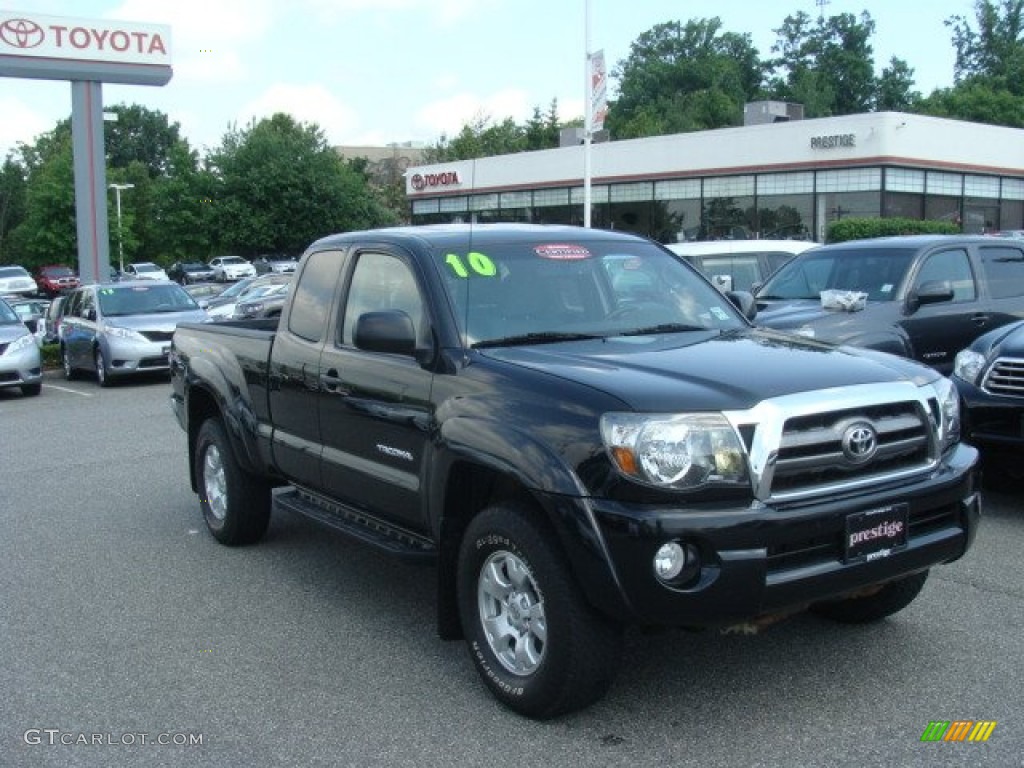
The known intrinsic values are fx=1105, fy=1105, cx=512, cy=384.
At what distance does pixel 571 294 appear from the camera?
5.24m

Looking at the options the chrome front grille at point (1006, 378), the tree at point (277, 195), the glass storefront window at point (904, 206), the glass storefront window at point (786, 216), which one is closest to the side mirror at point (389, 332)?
the chrome front grille at point (1006, 378)

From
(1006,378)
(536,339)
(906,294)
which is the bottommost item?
(1006,378)

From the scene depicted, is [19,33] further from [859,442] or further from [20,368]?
[859,442]

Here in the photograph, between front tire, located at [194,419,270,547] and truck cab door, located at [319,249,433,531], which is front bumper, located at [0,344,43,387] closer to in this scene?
front tire, located at [194,419,270,547]

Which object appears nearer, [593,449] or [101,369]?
[593,449]

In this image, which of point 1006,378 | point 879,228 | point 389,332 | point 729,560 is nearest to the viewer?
point 729,560

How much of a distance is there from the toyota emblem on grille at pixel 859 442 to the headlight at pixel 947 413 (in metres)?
0.51

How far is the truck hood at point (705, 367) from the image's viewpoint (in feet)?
13.0

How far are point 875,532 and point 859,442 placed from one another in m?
0.33

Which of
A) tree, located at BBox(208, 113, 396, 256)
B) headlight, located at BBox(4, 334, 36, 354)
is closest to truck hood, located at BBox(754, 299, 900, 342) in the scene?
headlight, located at BBox(4, 334, 36, 354)

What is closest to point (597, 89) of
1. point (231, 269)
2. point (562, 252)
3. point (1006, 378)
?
point (1006, 378)

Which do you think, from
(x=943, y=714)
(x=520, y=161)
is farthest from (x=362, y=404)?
(x=520, y=161)

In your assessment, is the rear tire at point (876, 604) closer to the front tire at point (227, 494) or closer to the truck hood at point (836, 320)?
the front tire at point (227, 494)

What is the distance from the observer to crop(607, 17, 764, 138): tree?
86.1 meters
